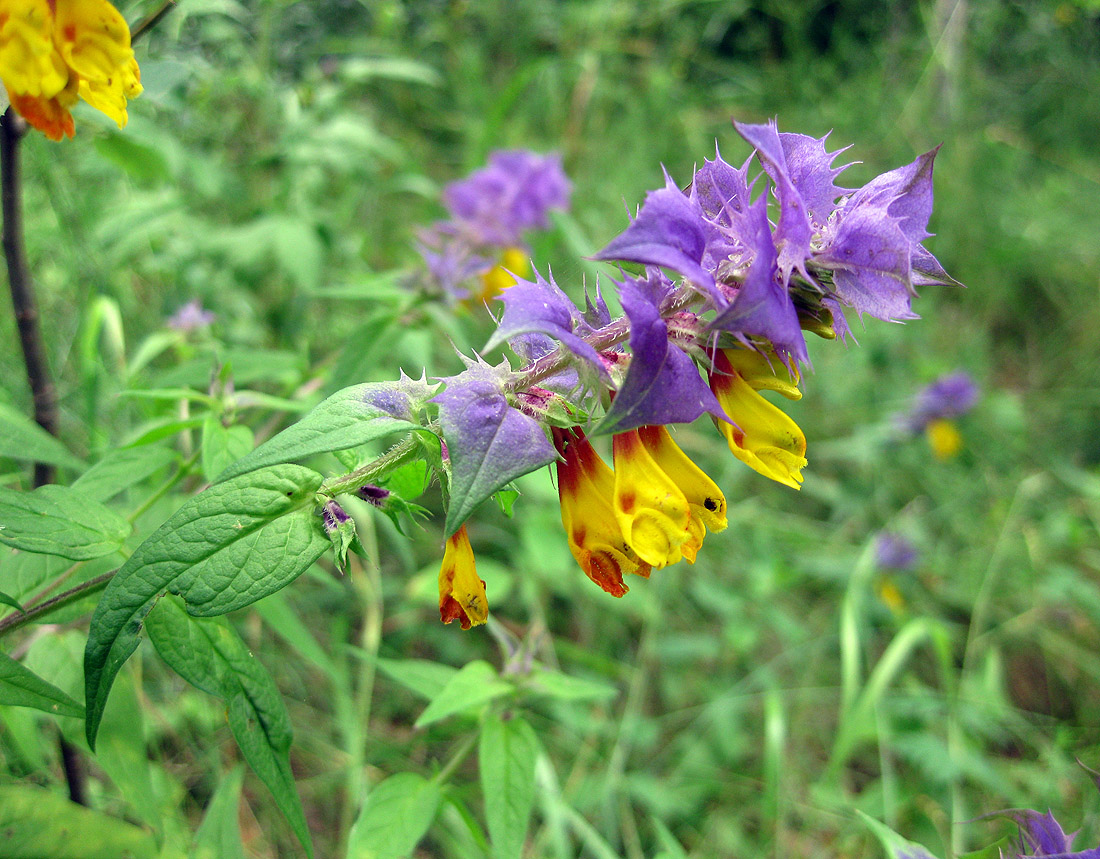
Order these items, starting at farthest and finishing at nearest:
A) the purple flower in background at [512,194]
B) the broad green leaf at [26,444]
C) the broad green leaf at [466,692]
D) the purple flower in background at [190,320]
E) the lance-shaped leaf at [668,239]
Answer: the purple flower in background at [512,194]
the purple flower in background at [190,320]
the broad green leaf at [466,692]
the broad green leaf at [26,444]
the lance-shaped leaf at [668,239]

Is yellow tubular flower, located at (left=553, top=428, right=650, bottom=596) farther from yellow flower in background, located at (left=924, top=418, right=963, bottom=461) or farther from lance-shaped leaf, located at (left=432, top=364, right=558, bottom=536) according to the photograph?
yellow flower in background, located at (left=924, top=418, right=963, bottom=461)

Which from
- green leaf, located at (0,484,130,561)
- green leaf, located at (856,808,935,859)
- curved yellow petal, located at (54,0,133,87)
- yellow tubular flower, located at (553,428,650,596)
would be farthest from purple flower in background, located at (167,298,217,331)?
green leaf, located at (856,808,935,859)

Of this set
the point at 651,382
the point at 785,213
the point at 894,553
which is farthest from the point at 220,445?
the point at 894,553

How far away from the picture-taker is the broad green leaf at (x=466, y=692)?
760 mm

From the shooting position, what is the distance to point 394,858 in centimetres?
71

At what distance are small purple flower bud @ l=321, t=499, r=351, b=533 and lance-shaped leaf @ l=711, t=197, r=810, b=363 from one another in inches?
12.7

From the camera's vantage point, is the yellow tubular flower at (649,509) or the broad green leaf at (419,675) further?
the broad green leaf at (419,675)

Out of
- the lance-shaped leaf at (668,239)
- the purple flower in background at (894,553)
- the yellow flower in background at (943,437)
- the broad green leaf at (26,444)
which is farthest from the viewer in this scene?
the yellow flower in background at (943,437)

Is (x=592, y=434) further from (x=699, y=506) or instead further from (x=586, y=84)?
(x=586, y=84)

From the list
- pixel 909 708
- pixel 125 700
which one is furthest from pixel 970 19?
pixel 125 700

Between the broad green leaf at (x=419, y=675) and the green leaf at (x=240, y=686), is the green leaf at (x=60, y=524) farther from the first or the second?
the broad green leaf at (x=419, y=675)

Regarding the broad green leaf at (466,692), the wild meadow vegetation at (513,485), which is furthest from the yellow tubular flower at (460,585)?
the broad green leaf at (466,692)

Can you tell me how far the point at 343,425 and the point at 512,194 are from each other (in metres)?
1.79

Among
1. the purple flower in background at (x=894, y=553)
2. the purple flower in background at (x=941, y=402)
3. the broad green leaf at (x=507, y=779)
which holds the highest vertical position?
the broad green leaf at (x=507, y=779)
